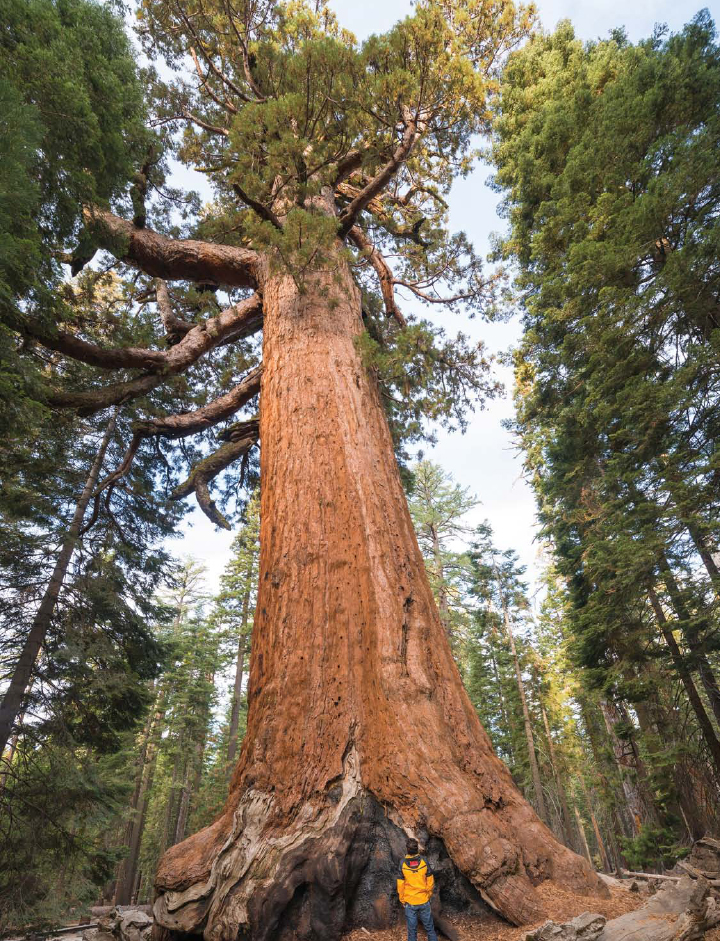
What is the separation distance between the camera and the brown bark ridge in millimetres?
2379

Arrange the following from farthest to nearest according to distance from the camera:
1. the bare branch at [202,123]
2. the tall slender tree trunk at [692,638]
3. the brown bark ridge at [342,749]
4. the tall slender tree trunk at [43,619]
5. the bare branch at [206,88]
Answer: the bare branch at [202,123], the bare branch at [206,88], the tall slender tree trunk at [692,638], the tall slender tree trunk at [43,619], the brown bark ridge at [342,749]

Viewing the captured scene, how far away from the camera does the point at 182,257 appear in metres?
6.50

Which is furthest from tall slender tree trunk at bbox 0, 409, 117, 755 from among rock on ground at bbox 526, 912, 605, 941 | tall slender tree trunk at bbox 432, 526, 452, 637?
tall slender tree trunk at bbox 432, 526, 452, 637

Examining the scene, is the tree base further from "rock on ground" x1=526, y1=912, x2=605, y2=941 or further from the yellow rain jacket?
"rock on ground" x1=526, y1=912, x2=605, y2=941

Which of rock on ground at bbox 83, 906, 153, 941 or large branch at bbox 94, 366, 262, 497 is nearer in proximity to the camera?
rock on ground at bbox 83, 906, 153, 941

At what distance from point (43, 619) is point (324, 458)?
242 inches

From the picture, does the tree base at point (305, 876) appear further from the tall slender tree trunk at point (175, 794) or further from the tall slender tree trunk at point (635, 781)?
the tall slender tree trunk at point (175, 794)

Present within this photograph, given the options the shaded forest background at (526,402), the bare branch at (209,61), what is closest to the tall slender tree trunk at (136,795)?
the shaded forest background at (526,402)

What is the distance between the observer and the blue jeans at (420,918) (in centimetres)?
229

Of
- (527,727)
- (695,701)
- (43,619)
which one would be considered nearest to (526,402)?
(695,701)

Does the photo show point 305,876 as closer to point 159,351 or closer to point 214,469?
point 214,469

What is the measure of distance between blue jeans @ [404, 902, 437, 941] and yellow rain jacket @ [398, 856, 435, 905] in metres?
0.02

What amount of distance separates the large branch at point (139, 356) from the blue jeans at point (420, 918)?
5.54m

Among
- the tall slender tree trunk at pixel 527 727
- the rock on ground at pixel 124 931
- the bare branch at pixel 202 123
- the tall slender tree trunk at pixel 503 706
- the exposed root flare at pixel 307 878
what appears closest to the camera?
the exposed root flare at pixel 307 878
